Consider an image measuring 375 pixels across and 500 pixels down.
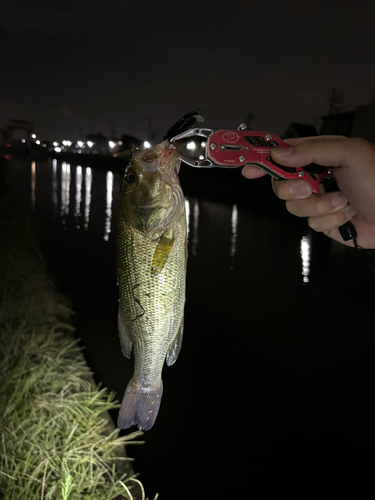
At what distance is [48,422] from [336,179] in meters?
2.93

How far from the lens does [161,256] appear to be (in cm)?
157

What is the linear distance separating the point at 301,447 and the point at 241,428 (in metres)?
0.66

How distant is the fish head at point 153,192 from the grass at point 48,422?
1.91 metres

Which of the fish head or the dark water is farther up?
the fish head

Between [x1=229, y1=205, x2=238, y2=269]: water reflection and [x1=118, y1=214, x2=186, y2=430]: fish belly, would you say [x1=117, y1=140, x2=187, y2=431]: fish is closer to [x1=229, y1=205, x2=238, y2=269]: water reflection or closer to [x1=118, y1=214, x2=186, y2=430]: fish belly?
[x1=118, y1=214, x2=186, y2=430]: fish belly

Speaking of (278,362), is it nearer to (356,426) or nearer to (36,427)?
(356,426)

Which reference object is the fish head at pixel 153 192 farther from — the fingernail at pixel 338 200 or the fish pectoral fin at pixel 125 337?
the fingernail at pixel 338 200

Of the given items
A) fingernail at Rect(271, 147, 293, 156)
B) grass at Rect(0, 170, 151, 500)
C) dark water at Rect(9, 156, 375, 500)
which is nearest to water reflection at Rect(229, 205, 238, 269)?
dark water at Rect(9, 156, 375, 500)

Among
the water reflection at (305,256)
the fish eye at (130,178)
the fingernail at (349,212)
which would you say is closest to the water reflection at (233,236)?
the water reflection at (305,256)

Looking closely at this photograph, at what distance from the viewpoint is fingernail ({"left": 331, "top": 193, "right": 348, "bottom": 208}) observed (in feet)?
7.20

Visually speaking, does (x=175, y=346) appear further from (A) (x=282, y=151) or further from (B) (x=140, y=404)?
(A) (x=282, y=151)

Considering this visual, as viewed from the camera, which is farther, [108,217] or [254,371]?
[108,217]

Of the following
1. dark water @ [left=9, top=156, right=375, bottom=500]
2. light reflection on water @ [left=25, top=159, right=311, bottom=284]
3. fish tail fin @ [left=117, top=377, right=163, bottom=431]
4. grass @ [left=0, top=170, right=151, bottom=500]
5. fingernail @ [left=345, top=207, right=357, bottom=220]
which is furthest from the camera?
light reflection on water @ [left=25, top=159, right=311, bottom=284]

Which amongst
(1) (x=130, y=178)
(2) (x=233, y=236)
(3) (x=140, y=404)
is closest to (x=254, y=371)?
(3) (x=140, y=404)
